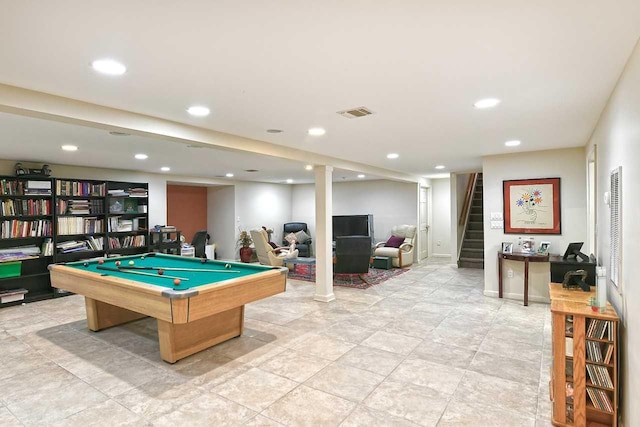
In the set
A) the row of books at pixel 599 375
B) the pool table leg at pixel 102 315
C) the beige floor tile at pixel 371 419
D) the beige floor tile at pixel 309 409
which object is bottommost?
the beige floor tile at pixel 371 419

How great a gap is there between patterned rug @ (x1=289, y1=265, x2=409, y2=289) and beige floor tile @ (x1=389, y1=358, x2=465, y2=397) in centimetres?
315

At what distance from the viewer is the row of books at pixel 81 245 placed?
599 centimetres

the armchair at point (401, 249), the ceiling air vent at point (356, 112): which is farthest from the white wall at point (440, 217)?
the ceiling air vent at point (356, 112)

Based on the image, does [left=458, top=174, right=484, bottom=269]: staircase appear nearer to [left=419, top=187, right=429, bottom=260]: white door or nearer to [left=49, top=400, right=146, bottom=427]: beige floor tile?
[left=419, top=187, right=429, bottom=260]: white door

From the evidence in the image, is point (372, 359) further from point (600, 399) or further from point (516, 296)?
point (516, 296)

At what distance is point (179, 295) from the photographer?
8.89 ft

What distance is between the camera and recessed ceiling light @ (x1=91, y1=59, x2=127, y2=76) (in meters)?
1.98

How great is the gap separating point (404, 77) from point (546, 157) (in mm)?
3967

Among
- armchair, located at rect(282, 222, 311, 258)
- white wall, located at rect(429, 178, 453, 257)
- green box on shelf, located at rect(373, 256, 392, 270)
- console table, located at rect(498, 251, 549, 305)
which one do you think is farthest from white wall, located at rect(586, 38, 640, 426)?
armchair, located at rect(282, 222, 311, 258)

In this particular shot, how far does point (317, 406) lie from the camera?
2.52 m

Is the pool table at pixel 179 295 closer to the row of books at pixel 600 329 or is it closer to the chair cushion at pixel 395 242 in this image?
the row of books at pixel 600 329

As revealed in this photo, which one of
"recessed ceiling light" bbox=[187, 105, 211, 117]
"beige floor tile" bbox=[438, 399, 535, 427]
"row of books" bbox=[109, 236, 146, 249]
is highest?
"recessed ceiling light" bbox=[187, 105, 211, 117]

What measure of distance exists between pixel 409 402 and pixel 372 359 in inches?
29.4

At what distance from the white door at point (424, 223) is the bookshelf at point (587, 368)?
280 inches
